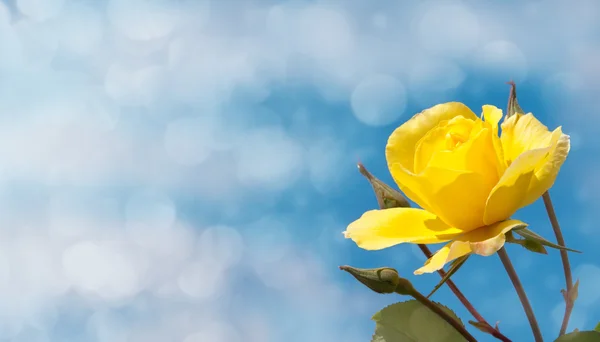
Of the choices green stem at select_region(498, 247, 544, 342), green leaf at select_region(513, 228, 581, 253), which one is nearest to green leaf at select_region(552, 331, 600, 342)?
green stem at select_region(498, 247, 544, 342)

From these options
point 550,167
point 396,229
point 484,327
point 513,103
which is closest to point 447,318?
point 484,327

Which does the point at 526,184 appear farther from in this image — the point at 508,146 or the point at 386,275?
the point at 386,275

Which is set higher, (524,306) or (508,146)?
(508,146)

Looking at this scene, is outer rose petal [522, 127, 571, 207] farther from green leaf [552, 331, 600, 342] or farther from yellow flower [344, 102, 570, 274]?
green leaf [552, 331, 600, 342]

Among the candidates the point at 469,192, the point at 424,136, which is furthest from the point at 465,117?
the point at 469,192

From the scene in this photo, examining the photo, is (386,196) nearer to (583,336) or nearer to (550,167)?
(550,167)

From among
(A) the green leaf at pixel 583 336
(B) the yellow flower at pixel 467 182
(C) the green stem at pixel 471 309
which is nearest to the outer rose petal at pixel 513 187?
(B) the yellow flower at pixel 467 182
